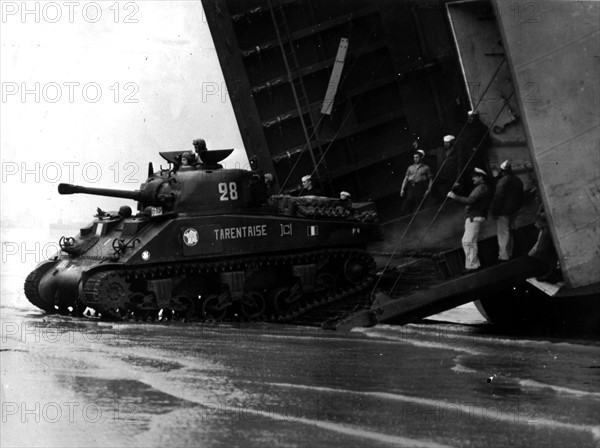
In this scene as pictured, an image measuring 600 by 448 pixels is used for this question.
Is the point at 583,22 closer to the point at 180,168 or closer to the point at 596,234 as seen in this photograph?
the point at 596,234

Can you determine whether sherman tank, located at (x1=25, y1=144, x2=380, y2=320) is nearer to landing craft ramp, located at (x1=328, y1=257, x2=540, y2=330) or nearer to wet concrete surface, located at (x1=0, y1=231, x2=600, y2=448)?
wet concrete surface, located at (x1=0, y1=231, x2=600, y2=448)

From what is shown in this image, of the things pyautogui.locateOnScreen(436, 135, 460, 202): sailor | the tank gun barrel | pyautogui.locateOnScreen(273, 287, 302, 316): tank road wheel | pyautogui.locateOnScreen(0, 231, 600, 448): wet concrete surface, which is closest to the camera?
pyautogui.locateOnScreen(0, 231, 600, 448): wet concrete surface

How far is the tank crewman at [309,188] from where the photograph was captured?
17.3 m

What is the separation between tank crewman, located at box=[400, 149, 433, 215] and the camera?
54.0 ft

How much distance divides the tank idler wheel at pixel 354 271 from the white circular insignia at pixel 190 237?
2.40 m

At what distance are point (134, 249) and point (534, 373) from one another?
6.16m

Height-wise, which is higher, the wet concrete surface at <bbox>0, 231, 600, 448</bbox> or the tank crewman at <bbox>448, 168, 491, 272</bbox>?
the tank crewman at <bbox>448, 168, 491, 272</bbox>

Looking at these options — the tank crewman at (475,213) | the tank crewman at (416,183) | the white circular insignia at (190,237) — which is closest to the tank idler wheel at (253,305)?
the white circular insignia at (190,237)

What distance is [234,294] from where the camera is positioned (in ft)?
51.2

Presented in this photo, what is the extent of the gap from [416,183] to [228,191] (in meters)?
2.75

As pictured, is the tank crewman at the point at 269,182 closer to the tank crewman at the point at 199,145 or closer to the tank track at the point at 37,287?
the tank crewman at the point at 199,145

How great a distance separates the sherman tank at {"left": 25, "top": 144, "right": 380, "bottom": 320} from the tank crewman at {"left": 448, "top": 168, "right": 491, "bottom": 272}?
296cm

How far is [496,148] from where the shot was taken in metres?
16.2

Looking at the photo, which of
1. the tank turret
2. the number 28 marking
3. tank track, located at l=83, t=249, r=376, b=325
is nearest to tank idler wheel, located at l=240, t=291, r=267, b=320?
tank track, located at l=83, t=249, r=376, b=325
